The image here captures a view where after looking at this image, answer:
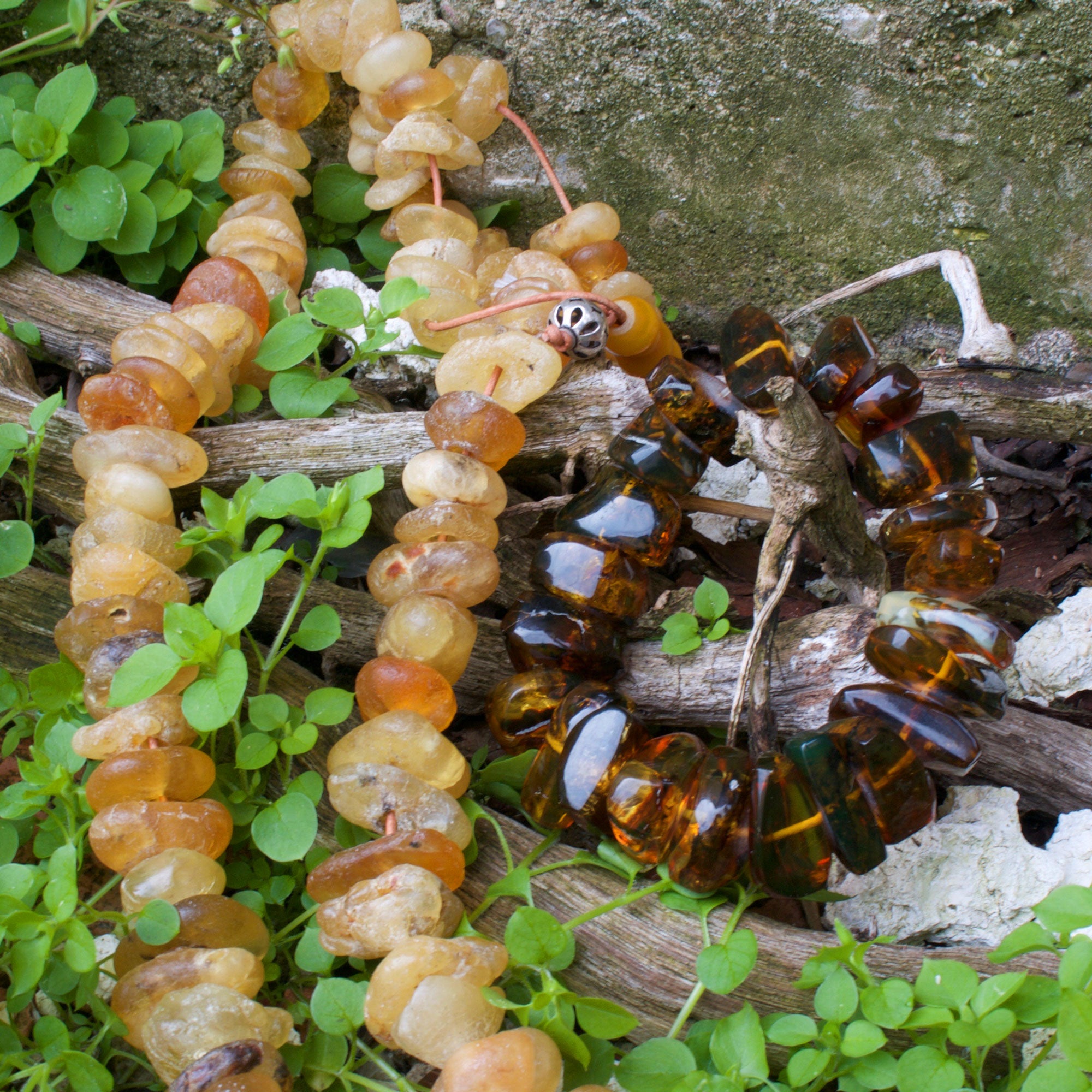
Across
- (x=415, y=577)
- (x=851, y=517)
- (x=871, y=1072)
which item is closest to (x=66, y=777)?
(x=415, y=577)

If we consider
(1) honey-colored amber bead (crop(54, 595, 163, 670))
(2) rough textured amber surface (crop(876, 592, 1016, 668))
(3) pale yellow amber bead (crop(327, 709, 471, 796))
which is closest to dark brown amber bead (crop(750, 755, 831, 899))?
(2) rough textured amber surface (crop(876, 592, 1016, 668))

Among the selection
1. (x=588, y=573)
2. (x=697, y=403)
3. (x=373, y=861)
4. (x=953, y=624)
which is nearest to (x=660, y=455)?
(x=697, y=403)

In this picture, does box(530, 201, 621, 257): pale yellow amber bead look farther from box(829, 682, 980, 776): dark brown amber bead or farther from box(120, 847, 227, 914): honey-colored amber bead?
box(120, 847, 227, 914): honey-colored amber bead

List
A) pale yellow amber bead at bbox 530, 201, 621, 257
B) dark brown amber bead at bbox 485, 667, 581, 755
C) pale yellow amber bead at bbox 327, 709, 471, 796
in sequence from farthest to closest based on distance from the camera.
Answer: pale yellow amber bead at bbox 530, 201, 621, 257, dark brown amber bead at bbox 485, 667, 581, 755, pale yellow amber bead at bbox 327, 709, 471, 796

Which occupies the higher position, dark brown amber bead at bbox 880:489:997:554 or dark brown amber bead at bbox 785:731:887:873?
dark brown amber bead at bbox 880:489:997:554

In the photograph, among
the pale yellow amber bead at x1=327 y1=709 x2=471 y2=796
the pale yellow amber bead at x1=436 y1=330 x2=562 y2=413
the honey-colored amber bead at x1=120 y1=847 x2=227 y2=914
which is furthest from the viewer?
the pale yellow amber bead at x1=436 y1=330 x2=562 y2=413

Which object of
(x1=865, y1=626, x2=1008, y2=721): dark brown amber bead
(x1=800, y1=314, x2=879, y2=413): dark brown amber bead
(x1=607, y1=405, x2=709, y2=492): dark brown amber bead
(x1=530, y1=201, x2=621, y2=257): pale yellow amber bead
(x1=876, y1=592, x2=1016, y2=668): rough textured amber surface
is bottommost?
(x1=865, y1=626, x2=1008, y2=721): dark brown amber bead

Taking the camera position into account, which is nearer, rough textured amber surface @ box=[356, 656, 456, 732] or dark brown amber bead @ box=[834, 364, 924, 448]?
rough textured amber surface @ box=[356, 656, 456, 732]
